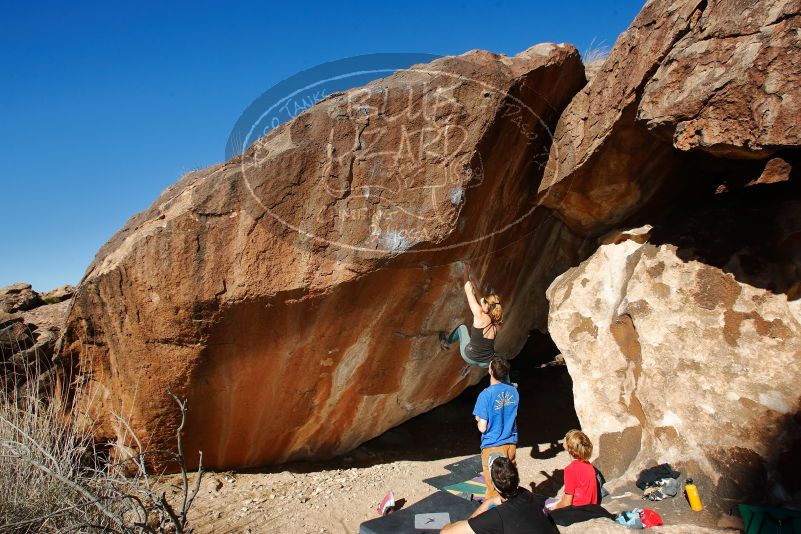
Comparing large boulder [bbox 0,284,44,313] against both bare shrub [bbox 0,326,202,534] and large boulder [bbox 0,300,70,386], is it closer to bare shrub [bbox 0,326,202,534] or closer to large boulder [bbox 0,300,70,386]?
large boulder [bbox 0,300,70,386]

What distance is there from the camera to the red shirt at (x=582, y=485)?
121 inches

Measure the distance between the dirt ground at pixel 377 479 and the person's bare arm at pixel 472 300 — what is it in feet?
4.41

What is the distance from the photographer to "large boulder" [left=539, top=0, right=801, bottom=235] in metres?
2.83

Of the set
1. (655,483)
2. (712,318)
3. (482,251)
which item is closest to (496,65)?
(482,251)

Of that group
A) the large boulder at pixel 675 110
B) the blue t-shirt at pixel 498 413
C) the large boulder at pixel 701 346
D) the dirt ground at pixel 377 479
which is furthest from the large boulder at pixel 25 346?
the large boulder at pixel 675 110

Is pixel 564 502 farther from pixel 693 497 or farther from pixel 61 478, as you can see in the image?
pixel 61 478

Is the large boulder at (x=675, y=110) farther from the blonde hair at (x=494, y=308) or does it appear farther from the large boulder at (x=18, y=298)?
the large boulder at (x=18, y=298)

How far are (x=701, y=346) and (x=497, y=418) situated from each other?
4.43ft

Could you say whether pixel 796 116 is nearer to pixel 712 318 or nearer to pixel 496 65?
pixel 712 318

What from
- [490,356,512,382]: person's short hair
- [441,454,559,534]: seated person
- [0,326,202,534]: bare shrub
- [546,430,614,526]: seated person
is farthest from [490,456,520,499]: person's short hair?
[0,326,202,534]: bare shrub

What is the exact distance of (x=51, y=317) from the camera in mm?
4695

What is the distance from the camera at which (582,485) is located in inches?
121

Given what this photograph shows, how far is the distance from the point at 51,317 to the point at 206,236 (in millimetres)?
2059

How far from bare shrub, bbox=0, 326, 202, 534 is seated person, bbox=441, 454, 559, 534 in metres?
1.27
